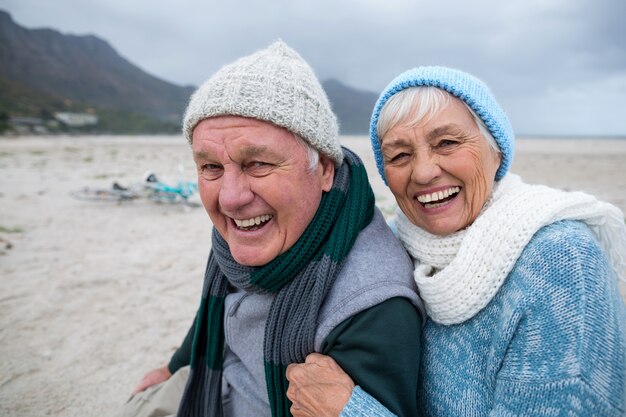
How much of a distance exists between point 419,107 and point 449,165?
11.0 inches

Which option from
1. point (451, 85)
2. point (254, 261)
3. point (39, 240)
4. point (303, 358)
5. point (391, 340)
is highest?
point (451, 85)

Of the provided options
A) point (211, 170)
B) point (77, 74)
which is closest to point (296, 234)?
point (211, 170)

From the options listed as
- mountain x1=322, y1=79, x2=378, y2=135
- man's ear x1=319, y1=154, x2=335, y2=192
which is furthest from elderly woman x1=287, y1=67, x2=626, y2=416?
mountain x1=322, y1=79, x2=378, y2=135

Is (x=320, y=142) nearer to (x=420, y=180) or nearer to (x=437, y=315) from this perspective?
(x=420, y=180)

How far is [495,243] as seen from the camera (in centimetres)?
136

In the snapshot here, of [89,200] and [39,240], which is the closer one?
[39,240]

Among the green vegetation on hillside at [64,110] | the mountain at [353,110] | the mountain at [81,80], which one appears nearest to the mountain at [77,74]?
the mountain at [81,80]

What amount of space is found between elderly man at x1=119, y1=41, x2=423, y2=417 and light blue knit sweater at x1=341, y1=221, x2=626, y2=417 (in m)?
0.19

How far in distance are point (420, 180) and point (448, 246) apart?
309 millimetres

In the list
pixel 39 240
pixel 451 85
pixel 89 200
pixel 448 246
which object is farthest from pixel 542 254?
pixel 89 200

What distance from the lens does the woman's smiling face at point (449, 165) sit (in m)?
1.58

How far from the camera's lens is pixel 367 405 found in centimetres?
129

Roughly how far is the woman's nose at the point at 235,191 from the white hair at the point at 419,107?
0.71 meters

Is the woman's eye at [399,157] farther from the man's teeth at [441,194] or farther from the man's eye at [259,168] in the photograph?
the man's eye at [259,168]
